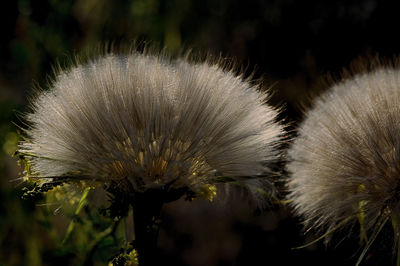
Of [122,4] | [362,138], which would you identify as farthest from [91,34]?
[362,138]

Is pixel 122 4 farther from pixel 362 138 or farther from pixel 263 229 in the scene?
pixel 362 138

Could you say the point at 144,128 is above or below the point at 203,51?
below

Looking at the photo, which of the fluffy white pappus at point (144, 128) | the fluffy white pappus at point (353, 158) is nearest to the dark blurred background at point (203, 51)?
the fluffy white pappus at point (353, 158)

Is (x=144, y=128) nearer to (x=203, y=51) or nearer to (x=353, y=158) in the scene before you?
(x=353, y=158)

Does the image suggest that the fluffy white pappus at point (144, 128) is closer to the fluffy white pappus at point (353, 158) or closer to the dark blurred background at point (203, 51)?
the fluffy white pappus at point (353, 158)

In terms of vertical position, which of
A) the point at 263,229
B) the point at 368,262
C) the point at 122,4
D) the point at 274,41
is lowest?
the point at 368,262

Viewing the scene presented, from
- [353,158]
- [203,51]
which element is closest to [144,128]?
[353,158]

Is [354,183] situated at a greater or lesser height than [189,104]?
lesser
